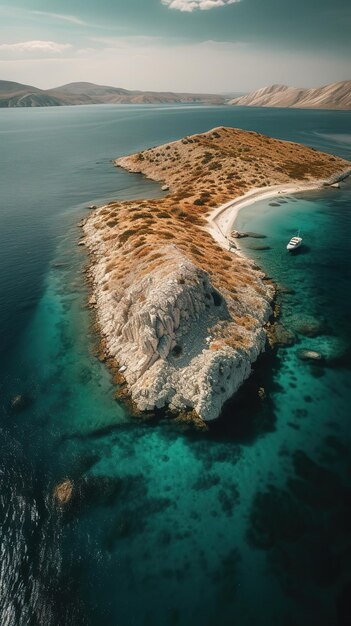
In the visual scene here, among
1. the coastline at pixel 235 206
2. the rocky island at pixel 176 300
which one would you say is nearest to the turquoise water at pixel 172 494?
the rocky island at pixel 176 300

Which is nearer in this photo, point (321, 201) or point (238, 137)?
point (321, 201)

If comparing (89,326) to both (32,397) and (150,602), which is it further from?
(150,602)

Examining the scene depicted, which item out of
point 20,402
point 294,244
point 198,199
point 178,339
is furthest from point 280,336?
point 198,199

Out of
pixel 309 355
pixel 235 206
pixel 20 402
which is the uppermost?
pixel 235 206

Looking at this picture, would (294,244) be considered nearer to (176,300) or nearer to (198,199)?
(198,199)

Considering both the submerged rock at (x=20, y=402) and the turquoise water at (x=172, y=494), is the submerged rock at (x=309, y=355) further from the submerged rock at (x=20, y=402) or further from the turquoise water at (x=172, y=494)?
the submerged rock at (x=20, y=402)

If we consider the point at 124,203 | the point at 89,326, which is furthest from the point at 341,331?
the point at 124,203

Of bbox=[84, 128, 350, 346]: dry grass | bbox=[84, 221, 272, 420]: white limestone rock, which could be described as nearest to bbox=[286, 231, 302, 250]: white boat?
bbox=[84, 128, 350, 346]: dry grass

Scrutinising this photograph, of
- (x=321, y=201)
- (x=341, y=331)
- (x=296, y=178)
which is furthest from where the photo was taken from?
(x=296, y=178)

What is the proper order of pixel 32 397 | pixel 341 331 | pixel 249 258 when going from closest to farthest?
pixel 32 397 → pixel 341 331 → pixel 249 258
